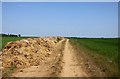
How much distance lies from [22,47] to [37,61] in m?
3.30

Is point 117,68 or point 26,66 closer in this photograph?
point 117,68

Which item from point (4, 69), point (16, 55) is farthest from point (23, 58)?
point (4, 69)

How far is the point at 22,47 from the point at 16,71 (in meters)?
7.49

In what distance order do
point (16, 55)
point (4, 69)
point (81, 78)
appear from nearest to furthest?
point (81, 78), point (4, 69), point (16, 55)

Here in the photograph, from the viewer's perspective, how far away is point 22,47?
2502 centimetres

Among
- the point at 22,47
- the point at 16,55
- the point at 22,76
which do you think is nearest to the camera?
the point at 22,76

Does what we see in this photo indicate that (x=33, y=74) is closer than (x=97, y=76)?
No

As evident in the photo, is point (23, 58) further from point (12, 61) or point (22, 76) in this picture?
point (22, 76)

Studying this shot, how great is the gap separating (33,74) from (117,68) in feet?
18.3

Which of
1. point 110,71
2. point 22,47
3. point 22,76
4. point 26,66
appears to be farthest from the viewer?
point 22,47

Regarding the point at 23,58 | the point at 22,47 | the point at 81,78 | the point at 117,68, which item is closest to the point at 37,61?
the point at 23,58

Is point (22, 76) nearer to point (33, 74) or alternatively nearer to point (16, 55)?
point (33, 74)

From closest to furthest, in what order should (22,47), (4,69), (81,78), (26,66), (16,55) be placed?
(81,78) → (4,69) → (26,66) → (16,55) → (22,47)

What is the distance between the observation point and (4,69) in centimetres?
1841
